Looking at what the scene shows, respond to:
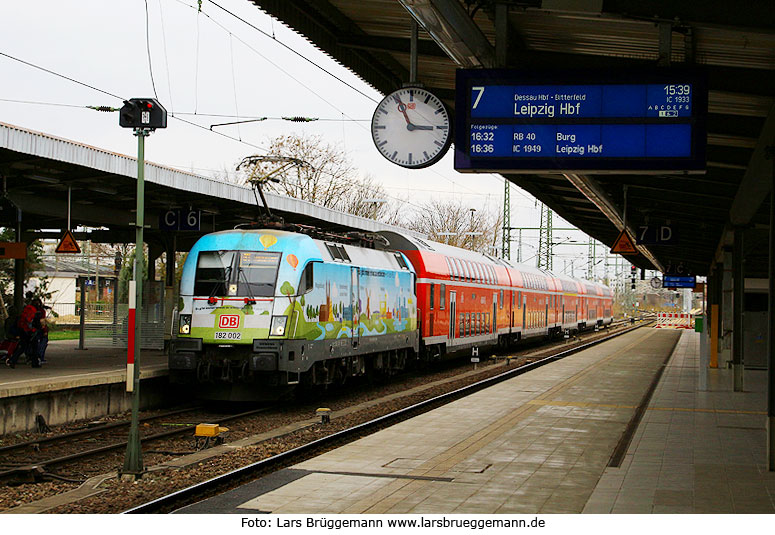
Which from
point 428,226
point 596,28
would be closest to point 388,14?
point 596,28

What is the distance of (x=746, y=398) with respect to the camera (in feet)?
57.8

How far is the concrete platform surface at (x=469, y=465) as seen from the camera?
7902 mm

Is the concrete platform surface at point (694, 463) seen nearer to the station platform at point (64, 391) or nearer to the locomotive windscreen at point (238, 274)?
the locomotive windscreen at point (238, 274)

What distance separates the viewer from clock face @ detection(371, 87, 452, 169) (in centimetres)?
932

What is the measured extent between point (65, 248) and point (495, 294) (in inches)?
594

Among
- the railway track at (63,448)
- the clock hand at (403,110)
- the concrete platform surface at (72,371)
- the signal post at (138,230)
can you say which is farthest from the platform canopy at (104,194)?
the clock hand at (403,110)

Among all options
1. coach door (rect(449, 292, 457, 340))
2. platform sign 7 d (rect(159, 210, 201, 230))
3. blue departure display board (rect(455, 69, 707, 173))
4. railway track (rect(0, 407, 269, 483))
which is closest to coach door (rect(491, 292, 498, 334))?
coach door (rect(449, 292, 457, 340))

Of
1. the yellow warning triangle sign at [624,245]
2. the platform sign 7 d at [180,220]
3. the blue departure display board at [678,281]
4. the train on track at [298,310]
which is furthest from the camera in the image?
the blue departure display board at [678,281]

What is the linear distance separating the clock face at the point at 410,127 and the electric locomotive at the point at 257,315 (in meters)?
6.24

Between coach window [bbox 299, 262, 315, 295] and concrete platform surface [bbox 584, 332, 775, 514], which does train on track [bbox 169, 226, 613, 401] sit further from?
concrete platform surface [bbox 584, 332, 775, 514]

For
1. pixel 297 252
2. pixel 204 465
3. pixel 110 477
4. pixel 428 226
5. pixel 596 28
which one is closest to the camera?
pixel 596 28

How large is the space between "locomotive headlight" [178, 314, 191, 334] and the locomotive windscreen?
0.44m

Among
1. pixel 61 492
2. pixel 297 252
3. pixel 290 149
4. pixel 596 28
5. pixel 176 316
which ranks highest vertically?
pixel 290 149

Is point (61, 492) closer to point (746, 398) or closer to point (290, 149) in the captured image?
point (746, 398)
